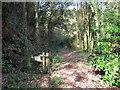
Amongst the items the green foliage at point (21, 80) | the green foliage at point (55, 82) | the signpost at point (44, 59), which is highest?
the signpost at point (44, 59)

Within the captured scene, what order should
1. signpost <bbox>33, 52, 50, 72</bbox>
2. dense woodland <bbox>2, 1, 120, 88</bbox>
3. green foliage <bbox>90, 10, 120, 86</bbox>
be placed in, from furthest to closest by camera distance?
signpost <bbox>33, 52, 50, 72</bbox>
dense woodland <bbox>2, 1, 120, 88</bbox>
green foliage <bbox>90, 10, 120, 86</bbox>

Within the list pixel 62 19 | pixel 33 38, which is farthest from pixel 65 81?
pixel 62 19

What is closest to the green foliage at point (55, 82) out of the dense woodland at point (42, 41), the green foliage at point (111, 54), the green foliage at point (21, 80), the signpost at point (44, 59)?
the green foliage at point (21, 80)

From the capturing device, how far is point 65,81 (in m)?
4.76

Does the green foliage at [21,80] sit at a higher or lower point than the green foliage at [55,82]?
higher

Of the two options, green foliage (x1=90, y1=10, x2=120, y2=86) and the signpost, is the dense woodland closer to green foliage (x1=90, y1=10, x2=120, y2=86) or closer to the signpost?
green foliage (x1=90, y1=10, x2=120, y2=86)

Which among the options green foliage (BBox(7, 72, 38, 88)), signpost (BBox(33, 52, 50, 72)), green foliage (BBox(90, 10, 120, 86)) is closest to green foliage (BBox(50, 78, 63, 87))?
green foliage (BBox(7, 72, 38, 88))

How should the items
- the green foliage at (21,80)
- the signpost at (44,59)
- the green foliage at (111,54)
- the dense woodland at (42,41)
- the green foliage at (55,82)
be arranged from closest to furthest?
the green foliage at (111,54)
the green foliage at (21,80)
the dense woodland at (42,41)
the green foliage at (55,82)
the signpost at (44,59)

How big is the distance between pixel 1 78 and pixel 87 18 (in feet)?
32.7

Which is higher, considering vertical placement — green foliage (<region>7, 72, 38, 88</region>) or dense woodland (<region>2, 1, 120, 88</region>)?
dense woodland (<region>2, 1, 120, 88</region>)

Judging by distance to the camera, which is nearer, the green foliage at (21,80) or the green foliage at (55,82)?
the green foliage at (21,80)

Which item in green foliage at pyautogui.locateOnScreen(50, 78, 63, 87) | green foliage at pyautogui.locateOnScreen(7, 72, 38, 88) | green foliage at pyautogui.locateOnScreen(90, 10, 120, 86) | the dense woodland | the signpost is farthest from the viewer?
the signpost

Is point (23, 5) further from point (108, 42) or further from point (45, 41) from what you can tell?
point (108, 42)

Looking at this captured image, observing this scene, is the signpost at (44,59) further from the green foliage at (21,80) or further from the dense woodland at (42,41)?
the green foliage at (21,80)
